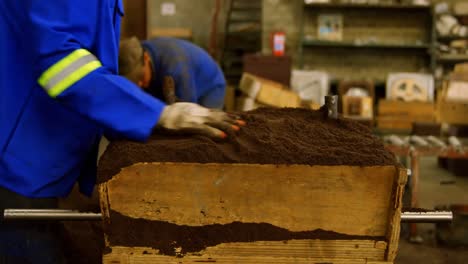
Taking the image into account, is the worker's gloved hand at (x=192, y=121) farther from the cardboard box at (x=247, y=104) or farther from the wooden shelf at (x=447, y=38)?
the wooden shelf at (x=447, y=38)

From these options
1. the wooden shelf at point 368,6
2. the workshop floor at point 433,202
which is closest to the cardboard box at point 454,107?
the workshop floor at point 433,202

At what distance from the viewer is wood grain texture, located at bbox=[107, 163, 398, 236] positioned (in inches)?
47.4

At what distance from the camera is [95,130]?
1486mm

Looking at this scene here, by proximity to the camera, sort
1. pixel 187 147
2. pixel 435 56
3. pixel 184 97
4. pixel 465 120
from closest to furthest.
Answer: pixel 187 147 → pixel 184 97 → pixel 465 120 → pixel 435 56

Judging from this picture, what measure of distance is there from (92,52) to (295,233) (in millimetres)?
624

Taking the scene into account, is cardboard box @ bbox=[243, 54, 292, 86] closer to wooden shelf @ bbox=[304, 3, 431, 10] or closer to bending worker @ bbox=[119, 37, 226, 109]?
wooden shelf @ bbox=[304, 3, 431, 10]

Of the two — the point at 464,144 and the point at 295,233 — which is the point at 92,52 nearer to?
the point at 295,233

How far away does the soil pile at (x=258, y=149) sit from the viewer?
1.21 m

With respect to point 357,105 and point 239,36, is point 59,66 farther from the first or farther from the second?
point 239,36

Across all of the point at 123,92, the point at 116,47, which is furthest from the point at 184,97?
the point at 123,92

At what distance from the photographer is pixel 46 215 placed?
4.47 ft

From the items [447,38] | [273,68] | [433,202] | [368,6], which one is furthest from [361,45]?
[433,202]

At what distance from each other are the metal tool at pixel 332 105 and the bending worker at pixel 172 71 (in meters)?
1.42

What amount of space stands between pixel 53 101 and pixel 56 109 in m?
0.02
